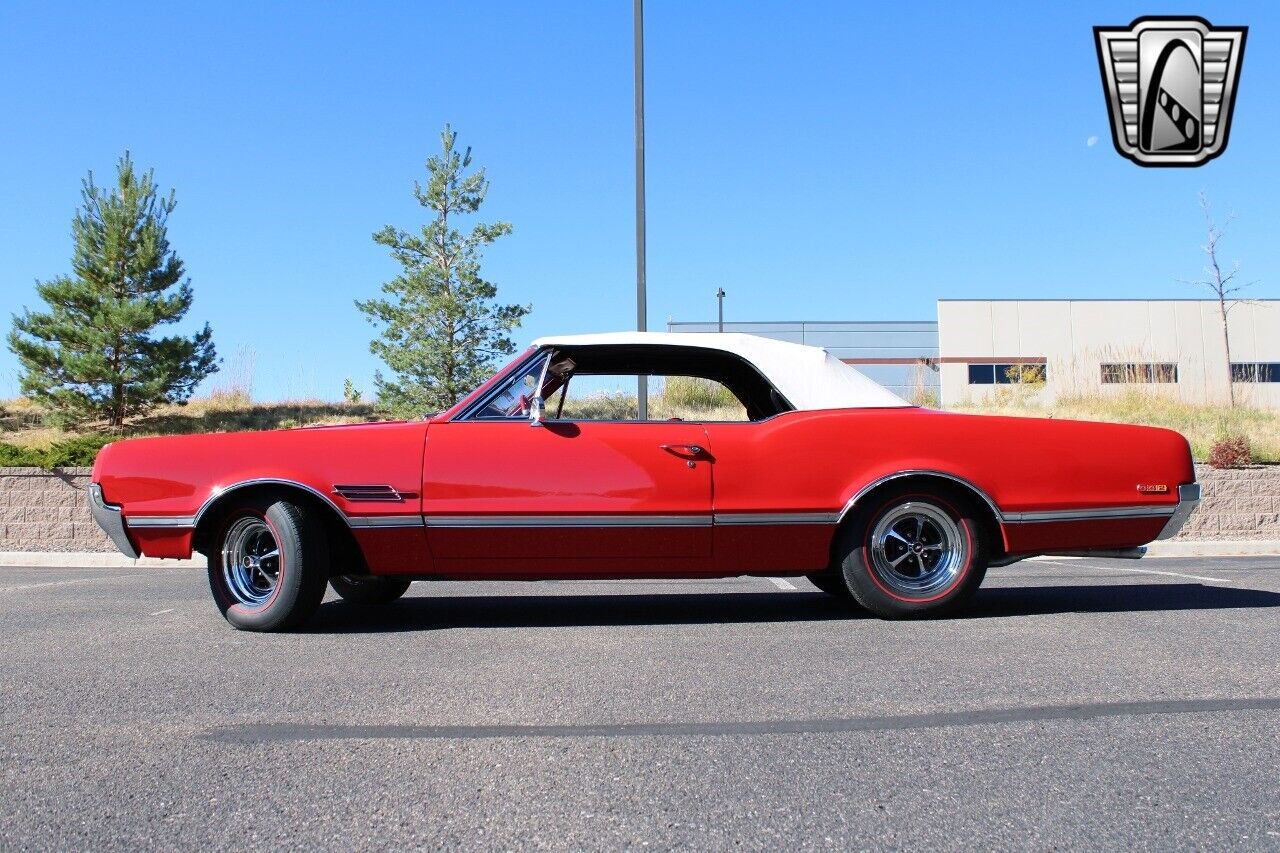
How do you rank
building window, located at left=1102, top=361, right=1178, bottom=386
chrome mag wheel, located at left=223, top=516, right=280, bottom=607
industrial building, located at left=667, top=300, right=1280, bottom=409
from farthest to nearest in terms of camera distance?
industrial building, located at left=667, top=300, right=1280, bottom=409 → building window, located at left=1102, top=361, right=1178, bottom=386 → chrome mag wheel, located at left=223, top=516, right=280, bottom=607

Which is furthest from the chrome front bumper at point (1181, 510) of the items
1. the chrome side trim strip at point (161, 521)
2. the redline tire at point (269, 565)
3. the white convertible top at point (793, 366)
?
the chrome side trim strip at point (161, 521)

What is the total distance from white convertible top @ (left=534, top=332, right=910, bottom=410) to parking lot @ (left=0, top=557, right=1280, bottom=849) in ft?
3.70

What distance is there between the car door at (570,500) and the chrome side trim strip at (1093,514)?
1564mm

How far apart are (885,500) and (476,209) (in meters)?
18.9

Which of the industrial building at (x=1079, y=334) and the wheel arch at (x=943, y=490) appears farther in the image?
the industrial building at (x=1079, y=334)

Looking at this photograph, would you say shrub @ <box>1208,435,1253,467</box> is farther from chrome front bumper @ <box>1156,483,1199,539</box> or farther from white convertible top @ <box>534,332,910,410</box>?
white convertible top @ <box>534,332,910,410</box>

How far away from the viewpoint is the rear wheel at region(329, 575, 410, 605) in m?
6.10

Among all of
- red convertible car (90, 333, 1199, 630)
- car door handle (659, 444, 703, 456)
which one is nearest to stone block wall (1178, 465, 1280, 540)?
red convertible car (90, 333, 1199, 630)

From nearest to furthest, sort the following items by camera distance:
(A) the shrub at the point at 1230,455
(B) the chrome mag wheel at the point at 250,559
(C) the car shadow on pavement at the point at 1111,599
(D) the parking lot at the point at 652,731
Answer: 1. (D) the parking lot at the point at 652,731
2. (B) the chrome mag wheel at the point at 250,559
3. (C) the car shadow on pavement at the point at 1111,599
4. (A) the shrub at the point at 1230,455

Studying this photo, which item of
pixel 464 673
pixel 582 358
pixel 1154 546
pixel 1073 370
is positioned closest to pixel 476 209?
pixel 1073 370

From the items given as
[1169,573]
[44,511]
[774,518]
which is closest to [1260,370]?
[1169,573]

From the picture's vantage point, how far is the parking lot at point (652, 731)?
91.8 inches

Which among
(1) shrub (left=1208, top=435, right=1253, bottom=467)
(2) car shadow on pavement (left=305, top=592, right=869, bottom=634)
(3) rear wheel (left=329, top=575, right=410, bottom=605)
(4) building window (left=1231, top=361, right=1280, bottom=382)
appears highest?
(4) building window (left=1231, top=361, right=1280, bottom=382)

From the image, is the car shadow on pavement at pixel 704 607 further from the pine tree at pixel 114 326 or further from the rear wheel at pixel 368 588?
the pine tree at pixel 114 326
